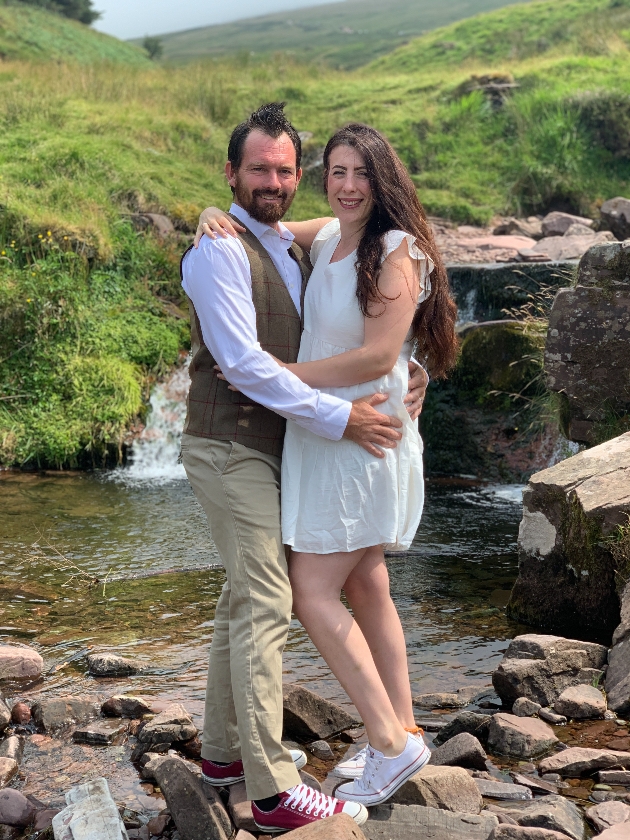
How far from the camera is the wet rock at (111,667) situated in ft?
16.5

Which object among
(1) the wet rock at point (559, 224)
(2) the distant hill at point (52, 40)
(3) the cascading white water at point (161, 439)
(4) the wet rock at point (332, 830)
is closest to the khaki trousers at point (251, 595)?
(4) the wet rock at point (332, 830)

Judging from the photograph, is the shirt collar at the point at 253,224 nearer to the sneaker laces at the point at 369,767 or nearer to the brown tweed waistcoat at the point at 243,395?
the brown tweed waistcoat at the point at 243,395

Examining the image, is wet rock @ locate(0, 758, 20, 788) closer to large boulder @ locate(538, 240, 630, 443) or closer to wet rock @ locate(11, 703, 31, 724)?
wet rock @ locate(11, 703, 31, 724)

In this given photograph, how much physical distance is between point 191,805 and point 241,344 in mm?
1492

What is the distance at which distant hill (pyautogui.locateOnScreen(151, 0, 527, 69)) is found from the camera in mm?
72856

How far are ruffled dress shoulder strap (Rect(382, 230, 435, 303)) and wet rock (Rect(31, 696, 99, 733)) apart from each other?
2.30 m

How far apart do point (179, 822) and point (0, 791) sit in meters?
0.71

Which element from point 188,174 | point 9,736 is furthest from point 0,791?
point 188,174

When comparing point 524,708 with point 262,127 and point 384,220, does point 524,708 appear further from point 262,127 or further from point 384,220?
point 262,127

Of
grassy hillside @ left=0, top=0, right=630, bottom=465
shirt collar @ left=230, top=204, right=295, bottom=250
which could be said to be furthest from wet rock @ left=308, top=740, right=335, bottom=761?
grassy hillside @ left=0, top=0, right=630, bottom=465

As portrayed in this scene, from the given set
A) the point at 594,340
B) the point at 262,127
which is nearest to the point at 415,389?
the point at 262,127

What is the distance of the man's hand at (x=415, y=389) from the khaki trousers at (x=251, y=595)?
0.52m

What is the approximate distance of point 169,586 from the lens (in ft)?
21.7

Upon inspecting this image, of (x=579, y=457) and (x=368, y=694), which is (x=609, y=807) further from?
(x=579, y=457)
